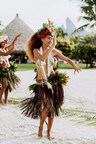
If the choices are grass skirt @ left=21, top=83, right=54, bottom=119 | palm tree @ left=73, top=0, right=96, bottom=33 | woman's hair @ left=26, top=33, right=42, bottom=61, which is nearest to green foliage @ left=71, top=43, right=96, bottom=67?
palm tree @ left=73, top=0, right=96, bottom=33

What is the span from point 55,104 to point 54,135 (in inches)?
16.3

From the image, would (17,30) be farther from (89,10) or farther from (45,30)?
(45,30)

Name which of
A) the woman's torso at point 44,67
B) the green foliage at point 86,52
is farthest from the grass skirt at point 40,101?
the green foliage at point 86,52

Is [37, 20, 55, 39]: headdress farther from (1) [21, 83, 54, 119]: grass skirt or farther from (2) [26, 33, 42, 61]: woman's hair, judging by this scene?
(1) [21, 83, 54, 119]: grass skirt

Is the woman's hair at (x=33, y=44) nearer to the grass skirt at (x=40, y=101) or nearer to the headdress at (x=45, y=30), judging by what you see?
the headdress at (x=45, y=30)

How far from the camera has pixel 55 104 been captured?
2.71 metres

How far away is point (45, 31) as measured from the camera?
2688mm

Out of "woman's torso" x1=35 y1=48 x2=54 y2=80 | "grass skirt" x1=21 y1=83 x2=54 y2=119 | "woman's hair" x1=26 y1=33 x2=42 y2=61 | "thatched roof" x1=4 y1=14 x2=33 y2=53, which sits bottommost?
"grass skirt" x1=21 y1=83 x2=54 y2=119

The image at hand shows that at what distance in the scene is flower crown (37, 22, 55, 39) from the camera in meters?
2.68

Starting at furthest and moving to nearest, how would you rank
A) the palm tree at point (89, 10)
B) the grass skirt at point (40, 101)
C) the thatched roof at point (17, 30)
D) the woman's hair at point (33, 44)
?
the thatched roof at point (17, 30) → the palm tree at point (89, 10) → the woman's hair at point (33, 44) → the grass skirt at point (40, 101)

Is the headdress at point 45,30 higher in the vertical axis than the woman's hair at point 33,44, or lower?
higher

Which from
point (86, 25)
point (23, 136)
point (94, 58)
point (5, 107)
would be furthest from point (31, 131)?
point (86, 25)

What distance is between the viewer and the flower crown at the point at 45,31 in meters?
2.68

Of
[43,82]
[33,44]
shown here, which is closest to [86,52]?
[33,44]
